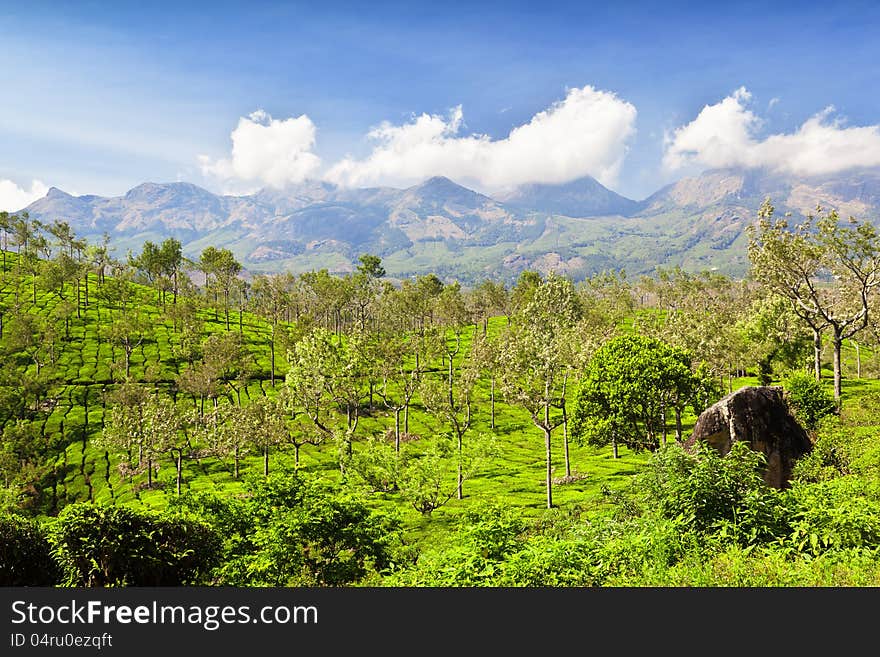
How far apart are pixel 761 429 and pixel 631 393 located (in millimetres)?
17999

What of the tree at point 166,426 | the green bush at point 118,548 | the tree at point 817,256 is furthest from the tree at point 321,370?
the tree at point 817,256

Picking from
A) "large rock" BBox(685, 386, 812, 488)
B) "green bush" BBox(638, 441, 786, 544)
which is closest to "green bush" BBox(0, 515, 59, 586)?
"green bush" BBox(638, 441, 786, 544)

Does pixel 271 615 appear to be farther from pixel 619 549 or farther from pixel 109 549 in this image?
pixel 619 549

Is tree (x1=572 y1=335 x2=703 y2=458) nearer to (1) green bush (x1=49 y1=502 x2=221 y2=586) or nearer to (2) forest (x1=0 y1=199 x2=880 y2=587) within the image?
(2) forest (x1=0 y1=199 x2=880 y2=587)

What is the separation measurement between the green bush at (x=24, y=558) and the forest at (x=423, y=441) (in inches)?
2.5

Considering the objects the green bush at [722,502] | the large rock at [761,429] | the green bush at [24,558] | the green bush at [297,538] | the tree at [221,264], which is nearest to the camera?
the green bush at [24,558]

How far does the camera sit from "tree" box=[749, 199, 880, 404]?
174 ft

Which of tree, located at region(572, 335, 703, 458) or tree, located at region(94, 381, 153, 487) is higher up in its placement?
tree, located at region(572, 335, 703, 458)

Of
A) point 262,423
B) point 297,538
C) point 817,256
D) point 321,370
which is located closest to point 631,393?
point 817,256

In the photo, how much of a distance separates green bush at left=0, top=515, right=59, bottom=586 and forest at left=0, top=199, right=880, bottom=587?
0.06m

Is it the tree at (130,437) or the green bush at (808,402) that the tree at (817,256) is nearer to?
the green bush at (808,402)

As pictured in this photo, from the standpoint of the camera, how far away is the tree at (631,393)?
51594 mm

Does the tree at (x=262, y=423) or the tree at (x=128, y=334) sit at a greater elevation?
the tree at (x=128, y=334)

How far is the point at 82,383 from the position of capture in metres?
96.6
